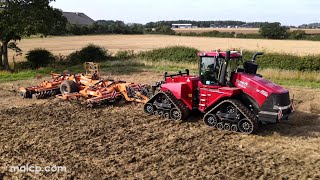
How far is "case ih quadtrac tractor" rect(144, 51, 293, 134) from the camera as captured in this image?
9938 millimetres

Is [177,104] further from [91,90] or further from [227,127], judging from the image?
[91,90]

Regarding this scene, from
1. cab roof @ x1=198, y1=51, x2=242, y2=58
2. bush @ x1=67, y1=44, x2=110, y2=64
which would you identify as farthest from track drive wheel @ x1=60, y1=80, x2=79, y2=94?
bush @ x1=67, y1=44, x2=110, y2=64

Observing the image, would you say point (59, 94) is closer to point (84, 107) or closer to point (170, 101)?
point (84, 107)

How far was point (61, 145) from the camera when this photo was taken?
940cm

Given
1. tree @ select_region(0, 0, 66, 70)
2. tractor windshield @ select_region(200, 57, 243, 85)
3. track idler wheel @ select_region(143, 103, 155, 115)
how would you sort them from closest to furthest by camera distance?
1. tractor windshield @ select_region(200, 57, 243, 85)
2. track idler wheel @ select_region(143, 103, 155, 115)
3. tree @ select_region(0, 0, 66, 70)

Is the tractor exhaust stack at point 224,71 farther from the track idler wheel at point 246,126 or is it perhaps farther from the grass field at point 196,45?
the grass field at point 196,45

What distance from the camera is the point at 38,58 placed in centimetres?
2827

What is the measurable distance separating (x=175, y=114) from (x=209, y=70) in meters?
1.81

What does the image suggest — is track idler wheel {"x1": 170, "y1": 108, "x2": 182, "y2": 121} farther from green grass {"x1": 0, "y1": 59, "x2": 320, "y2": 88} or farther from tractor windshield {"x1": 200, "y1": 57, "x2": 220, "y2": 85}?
green grass {"x1": 0, "y1": 59, "x2": 320, "y2": 88}

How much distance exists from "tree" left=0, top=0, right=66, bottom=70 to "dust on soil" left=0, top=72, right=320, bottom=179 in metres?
10.6

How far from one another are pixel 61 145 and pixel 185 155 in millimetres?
3179

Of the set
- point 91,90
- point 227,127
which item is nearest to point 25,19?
point 91,90

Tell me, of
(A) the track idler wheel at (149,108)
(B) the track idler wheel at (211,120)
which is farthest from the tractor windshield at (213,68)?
(A) the track idler wheel at (149,108)

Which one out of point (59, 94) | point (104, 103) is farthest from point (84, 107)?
point (59, 94)
